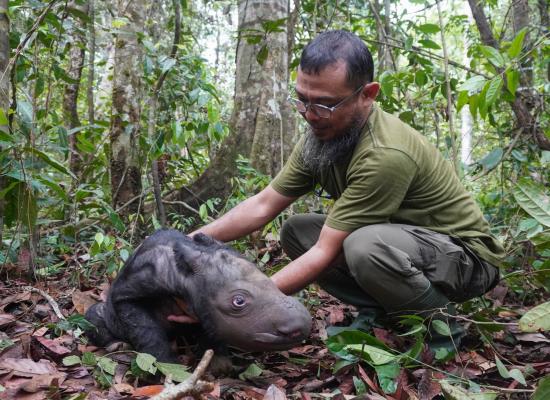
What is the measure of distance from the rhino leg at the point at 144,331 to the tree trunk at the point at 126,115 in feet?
7.95

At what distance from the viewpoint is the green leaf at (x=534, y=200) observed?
2.92 m

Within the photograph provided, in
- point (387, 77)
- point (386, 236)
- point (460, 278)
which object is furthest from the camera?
point (387, 77)

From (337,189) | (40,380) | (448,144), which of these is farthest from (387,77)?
(40,380)

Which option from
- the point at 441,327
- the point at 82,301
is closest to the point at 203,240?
the point at 82,301

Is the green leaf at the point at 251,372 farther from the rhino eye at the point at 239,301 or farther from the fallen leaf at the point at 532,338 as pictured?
the fallen leaf at the point at 532,338

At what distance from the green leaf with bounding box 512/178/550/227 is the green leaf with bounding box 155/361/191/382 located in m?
1.93

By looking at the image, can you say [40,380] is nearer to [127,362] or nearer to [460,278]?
[127,362]

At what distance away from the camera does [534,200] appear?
9.66ft

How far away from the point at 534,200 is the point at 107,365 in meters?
2.40

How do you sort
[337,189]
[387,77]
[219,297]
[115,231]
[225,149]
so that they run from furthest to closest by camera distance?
1. [225,149]
2. [115,231]
3. [387,77]
4. [337,189]
5. [219,297]

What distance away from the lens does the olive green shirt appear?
138 inches

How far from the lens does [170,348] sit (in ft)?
11.3

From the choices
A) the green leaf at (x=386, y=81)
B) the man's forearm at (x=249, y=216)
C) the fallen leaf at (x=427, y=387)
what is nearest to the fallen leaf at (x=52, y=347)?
the man's forearm at (x=249, y=216)

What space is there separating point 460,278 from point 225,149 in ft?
10.6
